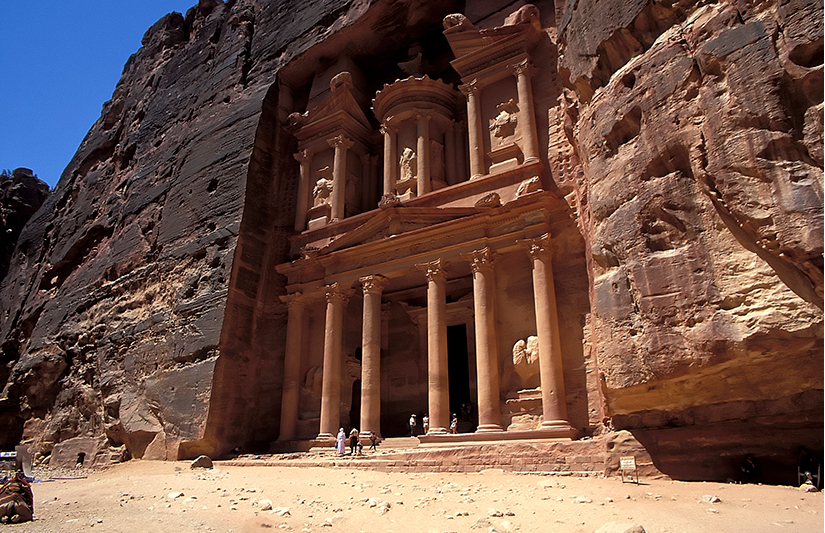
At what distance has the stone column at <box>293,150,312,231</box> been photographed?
2019 cm

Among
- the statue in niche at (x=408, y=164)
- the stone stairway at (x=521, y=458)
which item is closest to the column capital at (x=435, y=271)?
the statue in niche at (x=408, y=164)

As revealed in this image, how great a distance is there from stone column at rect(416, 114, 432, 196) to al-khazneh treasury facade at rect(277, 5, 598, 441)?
0.04 metres

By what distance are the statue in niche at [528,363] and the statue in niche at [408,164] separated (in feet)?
23.6

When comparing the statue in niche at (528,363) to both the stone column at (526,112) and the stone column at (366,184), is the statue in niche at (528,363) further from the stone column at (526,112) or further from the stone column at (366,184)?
the stone column at (366,184)

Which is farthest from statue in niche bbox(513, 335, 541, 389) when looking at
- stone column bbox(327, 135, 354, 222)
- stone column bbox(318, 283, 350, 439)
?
stone column bbox(327, 135, 354, 222)

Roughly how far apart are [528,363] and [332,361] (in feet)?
19.2

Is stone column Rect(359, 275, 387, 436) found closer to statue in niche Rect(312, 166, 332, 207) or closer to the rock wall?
statue in niche Rect(312, 166, 332, 207)

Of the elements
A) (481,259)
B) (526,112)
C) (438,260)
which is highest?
(526,112)

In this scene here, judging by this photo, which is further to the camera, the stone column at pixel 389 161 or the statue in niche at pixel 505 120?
the stone column at pixel 389 161

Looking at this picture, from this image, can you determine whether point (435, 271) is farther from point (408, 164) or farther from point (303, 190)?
point (303, 190)

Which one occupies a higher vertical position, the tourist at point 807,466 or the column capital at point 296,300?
the column capital at point 296,300

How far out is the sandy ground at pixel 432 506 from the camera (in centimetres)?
625

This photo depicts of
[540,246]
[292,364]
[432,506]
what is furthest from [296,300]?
[432,506]

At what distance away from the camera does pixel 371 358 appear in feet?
52.8
